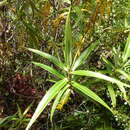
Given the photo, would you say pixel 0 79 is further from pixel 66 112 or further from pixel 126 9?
pixel 126 9

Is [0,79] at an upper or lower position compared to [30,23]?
lower

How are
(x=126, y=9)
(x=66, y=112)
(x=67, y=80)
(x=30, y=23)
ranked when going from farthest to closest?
(x=126, y=9) < (x=66, y=112) < (x=30, y=23) < (x=67, y=80)

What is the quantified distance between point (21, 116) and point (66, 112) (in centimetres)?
33

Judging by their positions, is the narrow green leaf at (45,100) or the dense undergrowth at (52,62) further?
the dense undergrowth at (52,62)

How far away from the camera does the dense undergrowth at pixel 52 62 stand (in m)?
1.64

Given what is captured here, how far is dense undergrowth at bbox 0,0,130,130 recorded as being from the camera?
5.37 feet

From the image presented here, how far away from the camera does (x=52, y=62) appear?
172cm

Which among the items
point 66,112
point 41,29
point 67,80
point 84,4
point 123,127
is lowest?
point 123,127

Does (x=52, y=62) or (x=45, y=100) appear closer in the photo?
(x=45, y=100)

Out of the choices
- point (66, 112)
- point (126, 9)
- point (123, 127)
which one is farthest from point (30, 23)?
point (123, 127)

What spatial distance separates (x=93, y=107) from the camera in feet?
6.65

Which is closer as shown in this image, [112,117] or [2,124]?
[2,124]

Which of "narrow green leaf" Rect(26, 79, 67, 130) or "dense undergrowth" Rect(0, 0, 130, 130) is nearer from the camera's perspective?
"narrow green leaf" Rect(26, 79, 67, 130)

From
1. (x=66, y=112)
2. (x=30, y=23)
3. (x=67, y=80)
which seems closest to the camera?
(x=67, y=80)
